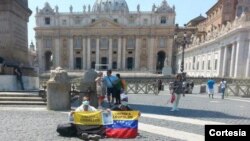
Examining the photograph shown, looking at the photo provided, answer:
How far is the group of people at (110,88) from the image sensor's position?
11961mm

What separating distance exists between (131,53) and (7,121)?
92.7 meters

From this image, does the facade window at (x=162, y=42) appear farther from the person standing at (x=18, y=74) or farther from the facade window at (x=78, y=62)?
the person standing at (x=18, y=74)

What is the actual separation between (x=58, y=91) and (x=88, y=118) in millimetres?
3960

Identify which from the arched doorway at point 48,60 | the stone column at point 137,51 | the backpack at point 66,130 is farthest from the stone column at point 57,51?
the backpack at point 66,130

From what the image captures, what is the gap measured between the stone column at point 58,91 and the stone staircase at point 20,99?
1526mm

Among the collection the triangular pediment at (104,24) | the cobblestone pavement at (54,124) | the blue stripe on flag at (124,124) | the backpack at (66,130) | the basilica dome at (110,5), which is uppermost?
the basilica dome at (110,5)

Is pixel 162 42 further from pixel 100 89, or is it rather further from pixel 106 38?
pixel 100 89

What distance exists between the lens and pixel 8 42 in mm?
15352

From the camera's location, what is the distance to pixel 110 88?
12.0 m

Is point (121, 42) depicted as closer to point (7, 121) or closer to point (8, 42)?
point (8, 42)

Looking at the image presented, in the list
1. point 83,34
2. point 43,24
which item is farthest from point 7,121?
point 43,24

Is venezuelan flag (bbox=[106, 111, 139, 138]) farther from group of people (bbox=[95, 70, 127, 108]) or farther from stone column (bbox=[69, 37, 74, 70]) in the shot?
stone column (bbox=[69, 37, 74, 70])

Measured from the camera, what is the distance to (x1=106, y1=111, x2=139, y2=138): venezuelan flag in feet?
24.3

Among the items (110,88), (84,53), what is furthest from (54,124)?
(84,53)
